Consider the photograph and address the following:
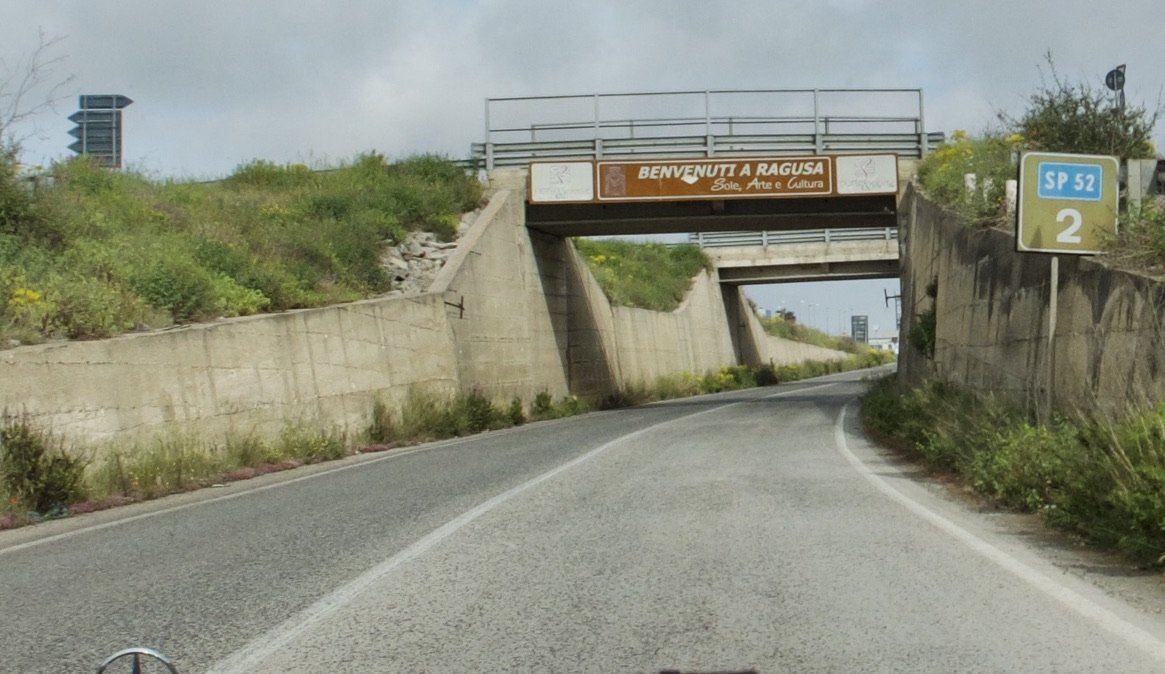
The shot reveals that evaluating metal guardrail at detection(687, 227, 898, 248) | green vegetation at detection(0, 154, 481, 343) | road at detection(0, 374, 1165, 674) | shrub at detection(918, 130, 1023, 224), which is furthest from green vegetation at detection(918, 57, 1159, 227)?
metal guardrail at detection(687, 227, 898, 248)

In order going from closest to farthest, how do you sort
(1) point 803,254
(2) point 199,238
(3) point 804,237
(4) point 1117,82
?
(4) point 1117,82 → (2) point 199,238 → (1) point 803,254 → (3) point 804,237

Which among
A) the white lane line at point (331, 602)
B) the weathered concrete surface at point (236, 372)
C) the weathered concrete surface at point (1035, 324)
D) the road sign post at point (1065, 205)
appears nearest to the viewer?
the white lane line at point (331, 602)

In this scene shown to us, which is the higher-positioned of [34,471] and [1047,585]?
[34,471]

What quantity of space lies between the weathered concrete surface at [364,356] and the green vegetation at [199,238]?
101cm

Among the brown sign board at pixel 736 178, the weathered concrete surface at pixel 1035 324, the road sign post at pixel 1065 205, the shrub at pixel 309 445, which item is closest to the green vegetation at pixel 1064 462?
the weathered concrete surface at pixel 1035 324

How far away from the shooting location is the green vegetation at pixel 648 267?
4925cm

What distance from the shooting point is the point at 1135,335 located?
33.1 feet

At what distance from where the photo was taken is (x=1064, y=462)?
9195mm

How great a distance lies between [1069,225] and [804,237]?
39.6 meters

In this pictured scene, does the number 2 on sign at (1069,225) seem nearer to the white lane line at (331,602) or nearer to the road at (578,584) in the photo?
the road at (578,584)

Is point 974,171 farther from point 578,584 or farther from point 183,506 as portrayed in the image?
point 578,584

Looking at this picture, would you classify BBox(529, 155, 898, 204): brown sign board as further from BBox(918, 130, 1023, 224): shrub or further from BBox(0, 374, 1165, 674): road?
BBox(0, 374, 1165, 674): road

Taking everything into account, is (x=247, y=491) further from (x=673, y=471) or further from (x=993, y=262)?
(x=993, y=262)

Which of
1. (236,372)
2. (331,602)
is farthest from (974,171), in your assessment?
(331,602)
